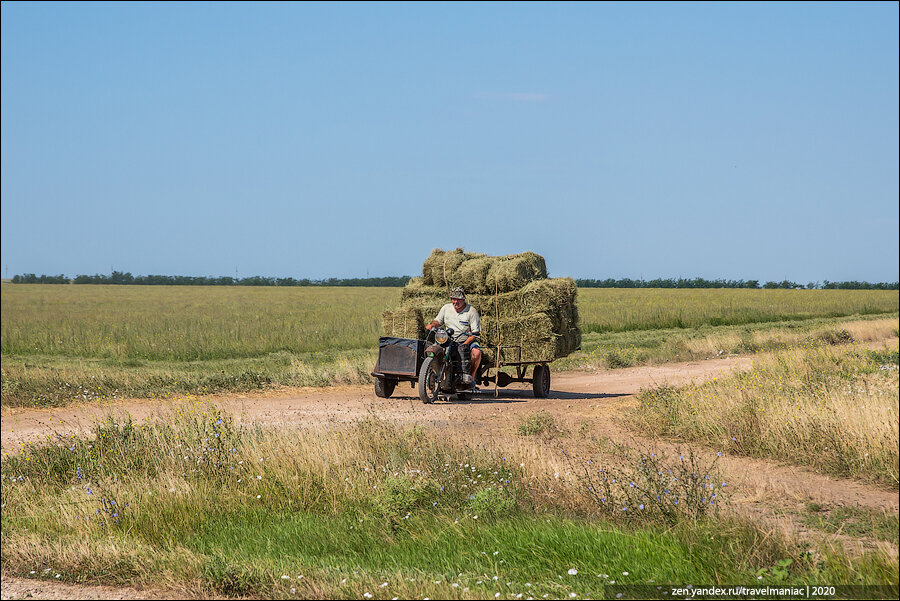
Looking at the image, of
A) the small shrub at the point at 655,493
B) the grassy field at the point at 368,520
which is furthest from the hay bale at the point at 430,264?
the small shrub at the point at 655,493

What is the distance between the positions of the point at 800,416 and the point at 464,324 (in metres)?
7.33

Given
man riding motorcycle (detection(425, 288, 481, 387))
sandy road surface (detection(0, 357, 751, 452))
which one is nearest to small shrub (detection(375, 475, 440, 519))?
sandy road surface (detection(0, 357, 751, 452))

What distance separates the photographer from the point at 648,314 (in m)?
42.5

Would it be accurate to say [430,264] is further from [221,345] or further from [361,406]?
[221,345]

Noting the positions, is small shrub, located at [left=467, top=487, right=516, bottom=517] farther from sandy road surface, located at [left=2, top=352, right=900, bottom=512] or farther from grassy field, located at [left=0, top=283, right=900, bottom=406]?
grassy field, located at [left=0, top=283, right=900, bottom=406]

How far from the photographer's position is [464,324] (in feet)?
51.8

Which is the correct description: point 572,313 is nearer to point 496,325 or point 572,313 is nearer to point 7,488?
point 496,325

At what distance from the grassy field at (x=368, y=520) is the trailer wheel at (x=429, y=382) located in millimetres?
4501

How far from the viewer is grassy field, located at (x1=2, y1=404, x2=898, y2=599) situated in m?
5.83

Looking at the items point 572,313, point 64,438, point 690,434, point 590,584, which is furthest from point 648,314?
point 590,584

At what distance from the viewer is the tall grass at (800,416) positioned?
8.23 meters

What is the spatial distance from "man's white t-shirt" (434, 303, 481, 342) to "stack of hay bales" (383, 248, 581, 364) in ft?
3.11

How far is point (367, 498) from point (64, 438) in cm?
473

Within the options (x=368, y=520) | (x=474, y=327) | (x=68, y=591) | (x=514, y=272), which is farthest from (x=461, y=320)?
(x=68, y=591)
